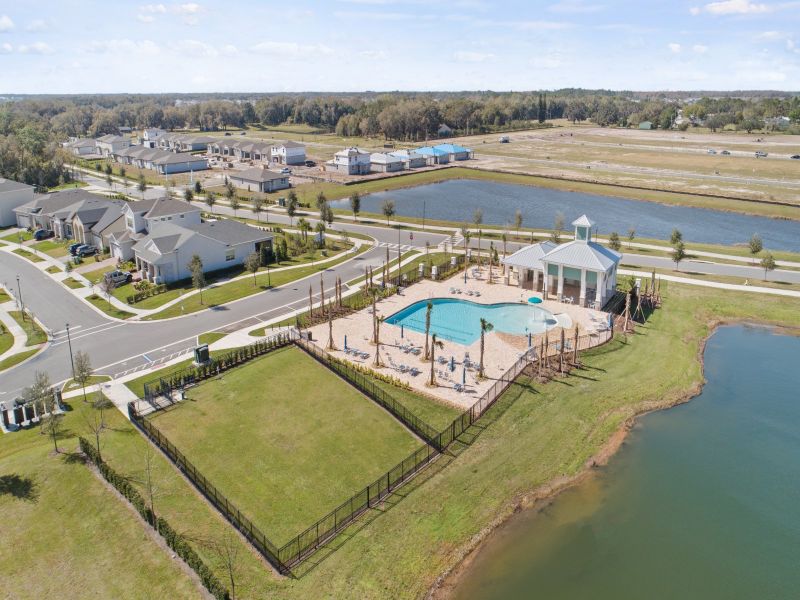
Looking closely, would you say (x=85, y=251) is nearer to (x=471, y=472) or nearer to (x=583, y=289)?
(x=583, y=289)

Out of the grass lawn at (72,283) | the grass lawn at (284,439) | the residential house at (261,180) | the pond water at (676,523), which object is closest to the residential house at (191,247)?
the grass lawn at (72,283)

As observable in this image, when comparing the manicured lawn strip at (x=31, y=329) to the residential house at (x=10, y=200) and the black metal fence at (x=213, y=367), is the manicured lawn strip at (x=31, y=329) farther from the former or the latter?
the residential house at (x=10, y=200)

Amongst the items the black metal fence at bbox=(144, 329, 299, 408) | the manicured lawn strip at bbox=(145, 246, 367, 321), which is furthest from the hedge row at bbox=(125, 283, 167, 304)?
the black metal fence at bbox=(144, 329, 299, 408)

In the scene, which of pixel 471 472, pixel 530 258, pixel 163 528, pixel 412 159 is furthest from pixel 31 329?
pixel 412 159

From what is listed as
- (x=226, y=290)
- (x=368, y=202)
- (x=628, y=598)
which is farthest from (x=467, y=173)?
(x=628, y=598)

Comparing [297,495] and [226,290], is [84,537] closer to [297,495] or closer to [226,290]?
[297,495]
